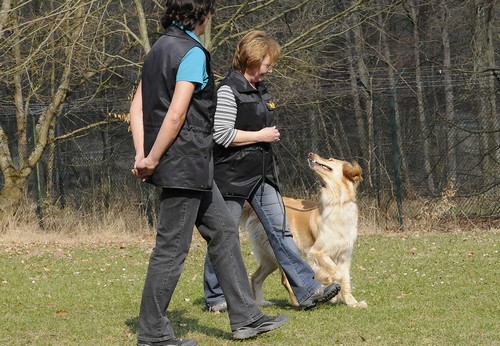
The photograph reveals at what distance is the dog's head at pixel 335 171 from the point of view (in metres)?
6.54

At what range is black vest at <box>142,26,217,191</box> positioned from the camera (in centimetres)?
447

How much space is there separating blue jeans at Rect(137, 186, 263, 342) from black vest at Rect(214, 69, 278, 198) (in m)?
0.79

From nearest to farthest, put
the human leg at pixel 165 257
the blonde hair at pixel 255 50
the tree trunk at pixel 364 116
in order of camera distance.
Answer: the human leg at pixel 165 257 < the blonde hair at pixel 255 50 < the tree trunk at pixel 364 116

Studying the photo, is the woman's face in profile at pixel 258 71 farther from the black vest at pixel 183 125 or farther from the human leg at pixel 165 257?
the human leg at pixel 165 257

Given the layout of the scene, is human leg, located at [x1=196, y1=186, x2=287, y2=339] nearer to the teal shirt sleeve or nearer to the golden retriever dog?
the teal shirt sleeve

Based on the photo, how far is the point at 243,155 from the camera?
562cm

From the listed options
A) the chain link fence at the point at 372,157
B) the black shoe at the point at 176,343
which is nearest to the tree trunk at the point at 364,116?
the chain link fence at the point at 372,157

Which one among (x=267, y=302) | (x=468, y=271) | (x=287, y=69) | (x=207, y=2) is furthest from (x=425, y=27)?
(x=207, y=2)

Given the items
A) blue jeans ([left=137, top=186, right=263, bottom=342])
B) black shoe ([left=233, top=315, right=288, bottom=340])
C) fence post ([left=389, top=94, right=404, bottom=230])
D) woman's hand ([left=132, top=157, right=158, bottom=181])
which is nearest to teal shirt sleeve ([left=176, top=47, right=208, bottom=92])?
woman's hand ([left=132, top=157, right=158, bottom=181])

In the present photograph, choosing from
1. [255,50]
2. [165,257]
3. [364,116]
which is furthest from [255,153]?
[364,116]

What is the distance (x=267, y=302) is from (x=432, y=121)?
7201mm

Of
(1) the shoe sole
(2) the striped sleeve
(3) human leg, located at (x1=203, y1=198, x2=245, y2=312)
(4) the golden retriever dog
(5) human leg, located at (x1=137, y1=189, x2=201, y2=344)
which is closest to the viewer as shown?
(5) human leg, located at (x1=137, y1=189, x2=201, y2=344)

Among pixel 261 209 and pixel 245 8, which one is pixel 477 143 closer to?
pixel 245 8

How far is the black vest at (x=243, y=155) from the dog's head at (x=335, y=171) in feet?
3.09
